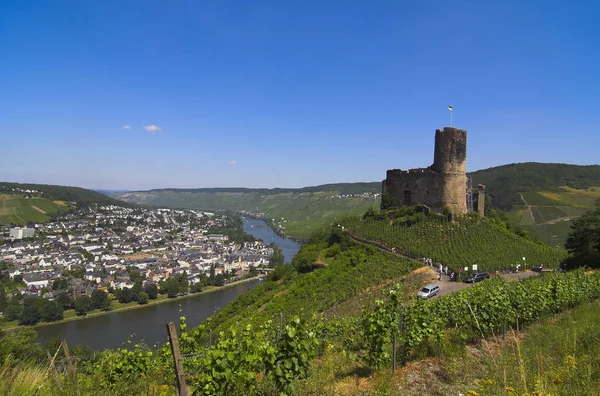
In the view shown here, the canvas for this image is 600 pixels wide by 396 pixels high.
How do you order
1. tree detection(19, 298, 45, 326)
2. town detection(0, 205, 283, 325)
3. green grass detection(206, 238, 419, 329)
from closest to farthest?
green grass detection(206, 238, 419, 329)
tree detection(19, 298, 45, 326)
town detection(0, 205, 283, 325)

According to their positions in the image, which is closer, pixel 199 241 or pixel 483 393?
pixel 483 393

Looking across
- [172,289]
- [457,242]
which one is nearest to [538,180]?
[457,242]

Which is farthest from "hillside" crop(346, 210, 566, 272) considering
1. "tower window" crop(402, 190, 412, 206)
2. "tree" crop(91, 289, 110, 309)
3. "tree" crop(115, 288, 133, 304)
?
"tree" crop(115, 288, 133, 304)

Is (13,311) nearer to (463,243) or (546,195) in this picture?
(463,243)

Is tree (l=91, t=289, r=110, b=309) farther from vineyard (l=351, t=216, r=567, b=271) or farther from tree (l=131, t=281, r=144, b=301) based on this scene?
vineyard (l=351, t=216, r=567, b=271)

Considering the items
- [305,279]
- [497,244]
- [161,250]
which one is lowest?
[161,250]

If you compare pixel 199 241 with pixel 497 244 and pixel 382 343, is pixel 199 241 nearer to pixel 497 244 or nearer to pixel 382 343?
pixel 497 244

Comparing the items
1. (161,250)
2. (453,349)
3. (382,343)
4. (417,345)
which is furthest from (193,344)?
(161,250)
